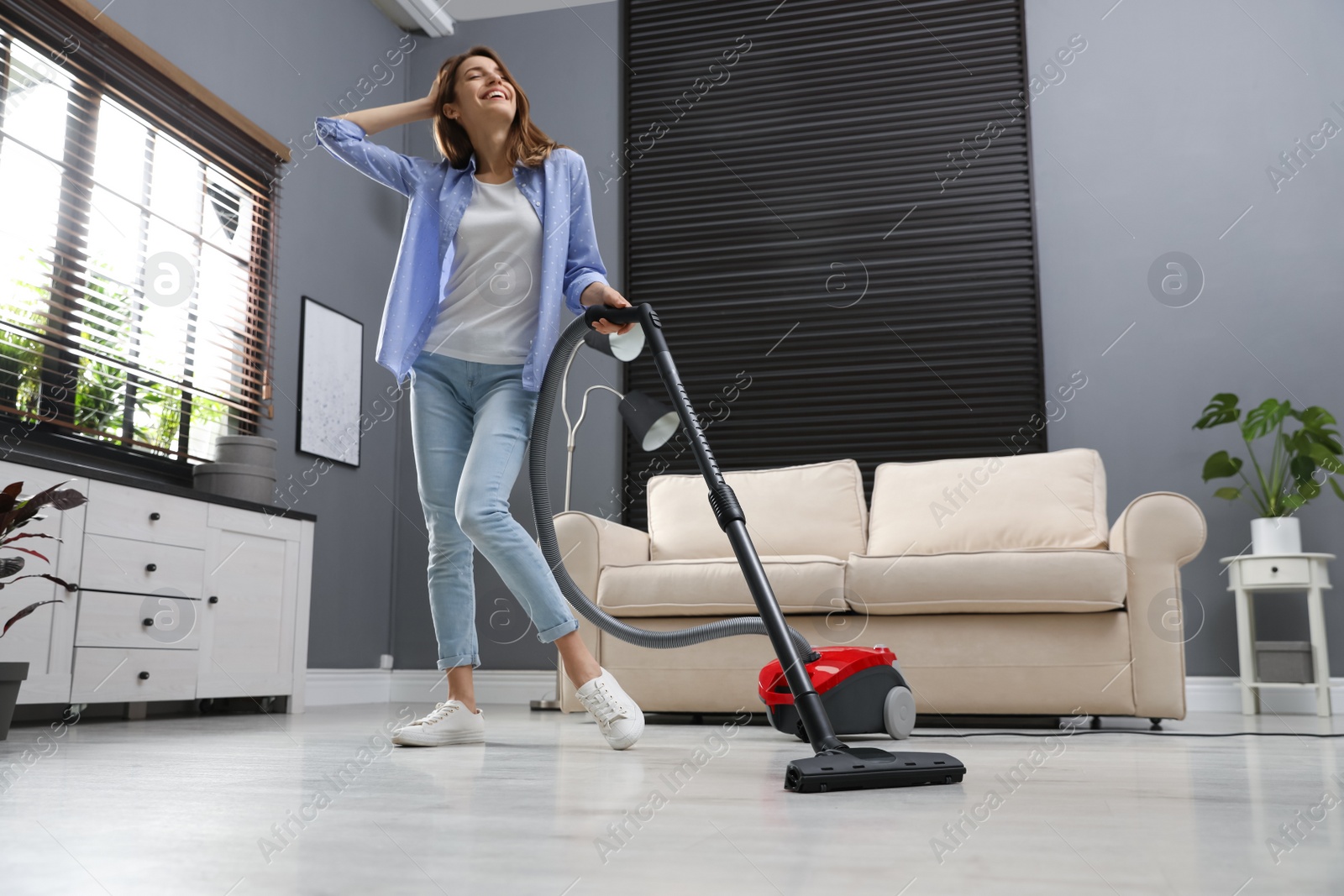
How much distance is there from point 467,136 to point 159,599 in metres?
1.71

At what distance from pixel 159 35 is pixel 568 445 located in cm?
212

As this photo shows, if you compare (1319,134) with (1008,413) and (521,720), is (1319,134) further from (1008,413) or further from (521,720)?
(521,720)

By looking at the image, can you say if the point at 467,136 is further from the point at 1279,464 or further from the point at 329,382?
the point at 1279,464

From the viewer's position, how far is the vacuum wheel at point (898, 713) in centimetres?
212

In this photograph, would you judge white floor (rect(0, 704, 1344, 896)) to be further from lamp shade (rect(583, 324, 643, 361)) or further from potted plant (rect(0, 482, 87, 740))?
lamp shade (rect(583, 324, 643, 361))

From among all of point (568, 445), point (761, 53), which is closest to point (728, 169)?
point (761, 53)

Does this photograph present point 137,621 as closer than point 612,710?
No

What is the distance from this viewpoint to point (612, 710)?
1.85 metres

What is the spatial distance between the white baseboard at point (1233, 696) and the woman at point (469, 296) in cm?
290

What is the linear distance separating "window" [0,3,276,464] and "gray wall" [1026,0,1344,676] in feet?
10.5

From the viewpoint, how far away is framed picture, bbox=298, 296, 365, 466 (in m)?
4.32

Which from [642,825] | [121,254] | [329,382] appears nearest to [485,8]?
[329,382]

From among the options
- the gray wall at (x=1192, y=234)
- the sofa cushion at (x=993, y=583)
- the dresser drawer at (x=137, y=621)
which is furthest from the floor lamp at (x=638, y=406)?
the gray wall at (x=1192, y=234)

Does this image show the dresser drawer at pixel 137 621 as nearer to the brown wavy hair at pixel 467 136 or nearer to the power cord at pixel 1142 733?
the brown wavy hair at pixel 467 136
